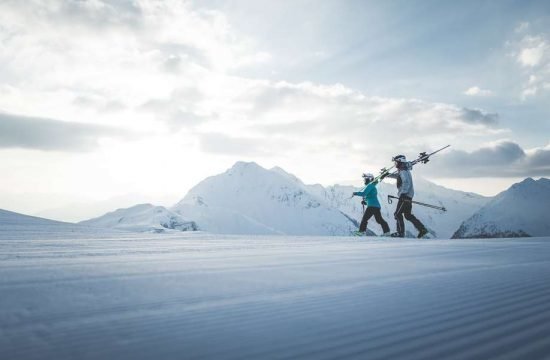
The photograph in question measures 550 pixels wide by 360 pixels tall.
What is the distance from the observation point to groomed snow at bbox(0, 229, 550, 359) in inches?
47.1

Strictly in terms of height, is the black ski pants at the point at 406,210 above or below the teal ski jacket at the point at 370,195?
below

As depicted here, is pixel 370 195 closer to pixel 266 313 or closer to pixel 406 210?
pixel 406 210

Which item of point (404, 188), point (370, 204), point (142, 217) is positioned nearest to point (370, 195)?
point (370, 204)

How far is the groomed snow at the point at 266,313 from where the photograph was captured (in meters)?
1.20

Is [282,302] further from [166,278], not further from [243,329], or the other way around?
[166,278]

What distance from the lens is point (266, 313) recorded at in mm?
1622

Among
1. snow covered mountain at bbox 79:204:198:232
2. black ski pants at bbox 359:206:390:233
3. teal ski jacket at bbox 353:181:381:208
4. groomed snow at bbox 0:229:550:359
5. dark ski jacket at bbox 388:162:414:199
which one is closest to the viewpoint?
groomed snow at bbox 0:229:550:359

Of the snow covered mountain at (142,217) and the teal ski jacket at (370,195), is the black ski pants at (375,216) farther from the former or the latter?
the snow covered mountain at (142,217)

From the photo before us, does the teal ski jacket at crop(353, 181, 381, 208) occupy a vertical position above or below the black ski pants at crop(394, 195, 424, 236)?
above

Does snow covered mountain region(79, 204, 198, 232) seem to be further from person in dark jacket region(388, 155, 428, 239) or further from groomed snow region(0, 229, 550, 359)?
groomed snow region(0, 229, 550, 359)

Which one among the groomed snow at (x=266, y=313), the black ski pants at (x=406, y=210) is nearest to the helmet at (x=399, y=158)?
the black ski pants at (x=406, y=210)

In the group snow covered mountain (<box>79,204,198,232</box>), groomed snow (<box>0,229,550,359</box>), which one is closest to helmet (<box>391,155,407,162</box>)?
groomed snow (<box>0,229,550,359</box>)

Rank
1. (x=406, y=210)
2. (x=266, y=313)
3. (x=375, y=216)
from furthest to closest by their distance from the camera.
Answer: (x=375, y=216)
(x=406, y=210)
(x=266, y=313)

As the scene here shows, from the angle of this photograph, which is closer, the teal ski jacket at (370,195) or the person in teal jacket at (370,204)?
the person in teal jacket at (370,204)
